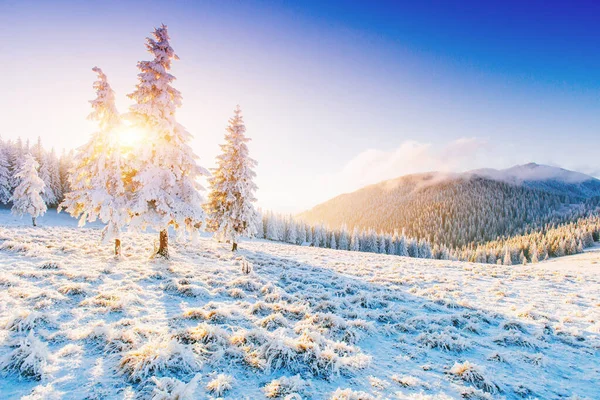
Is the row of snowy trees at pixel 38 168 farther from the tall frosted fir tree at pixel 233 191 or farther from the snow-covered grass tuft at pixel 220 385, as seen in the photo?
the snow-covered grass tuft at pixel 220 385

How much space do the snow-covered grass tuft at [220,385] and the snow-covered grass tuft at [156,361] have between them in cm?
64

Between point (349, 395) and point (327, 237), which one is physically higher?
point (349, 395)

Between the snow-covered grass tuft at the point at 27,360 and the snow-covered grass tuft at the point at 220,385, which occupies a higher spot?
the snow-covered grass tuft at the point at 27,360

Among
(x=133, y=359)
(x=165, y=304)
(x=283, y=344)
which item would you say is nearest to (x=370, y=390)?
(x=283, y=344)

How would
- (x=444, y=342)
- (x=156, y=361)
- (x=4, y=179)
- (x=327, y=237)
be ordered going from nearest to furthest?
1. (x=156, y=361)
2. (x=444, y=342)
3. (x=4, y=179)
4. (x=327, y=237)

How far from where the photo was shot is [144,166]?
1500 cm

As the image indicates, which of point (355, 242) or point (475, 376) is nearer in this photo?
point (475, 376)

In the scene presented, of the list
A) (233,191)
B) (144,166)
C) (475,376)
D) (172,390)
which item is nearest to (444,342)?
(475,376)

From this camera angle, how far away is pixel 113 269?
11984 millimetres

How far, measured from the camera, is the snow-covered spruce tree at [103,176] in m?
14.4

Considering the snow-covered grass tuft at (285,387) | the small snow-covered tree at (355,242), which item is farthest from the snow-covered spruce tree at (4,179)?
the small snow-covered tree at (355,242)

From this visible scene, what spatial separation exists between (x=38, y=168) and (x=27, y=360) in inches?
2959

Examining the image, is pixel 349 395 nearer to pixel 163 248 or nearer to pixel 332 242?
pixel 163 248

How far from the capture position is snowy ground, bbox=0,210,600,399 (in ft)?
14.7
